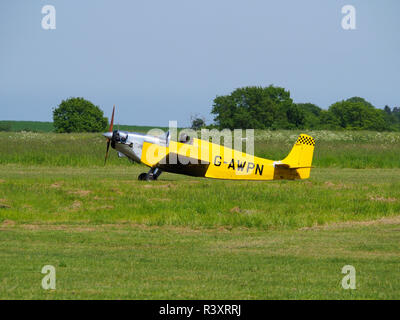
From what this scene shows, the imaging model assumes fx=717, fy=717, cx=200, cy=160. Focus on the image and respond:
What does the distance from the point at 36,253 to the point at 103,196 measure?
8.10m

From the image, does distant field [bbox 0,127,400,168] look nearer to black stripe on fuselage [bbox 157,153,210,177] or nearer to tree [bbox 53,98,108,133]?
black stripe on fuselage [bbox 157,153,210,177]

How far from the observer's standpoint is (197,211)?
2230cm

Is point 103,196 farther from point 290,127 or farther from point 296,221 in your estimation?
point 290,127

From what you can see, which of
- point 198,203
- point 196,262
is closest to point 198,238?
point 196,262

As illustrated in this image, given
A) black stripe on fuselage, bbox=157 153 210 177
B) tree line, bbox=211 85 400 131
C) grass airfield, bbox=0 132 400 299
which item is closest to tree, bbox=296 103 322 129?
tree line, bbox=211 85 400 131

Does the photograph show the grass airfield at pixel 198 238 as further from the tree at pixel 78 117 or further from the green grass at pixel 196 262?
the tree at pixel 78 117

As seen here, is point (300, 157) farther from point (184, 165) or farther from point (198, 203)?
point (198, 203)

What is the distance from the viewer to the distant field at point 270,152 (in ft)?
132

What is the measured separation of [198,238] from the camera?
18.2 metres

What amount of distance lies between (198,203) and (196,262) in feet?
27.3

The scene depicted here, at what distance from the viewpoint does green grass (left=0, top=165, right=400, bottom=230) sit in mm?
21422

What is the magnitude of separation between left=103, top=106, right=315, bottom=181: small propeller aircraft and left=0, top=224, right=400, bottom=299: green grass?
7.96 meters

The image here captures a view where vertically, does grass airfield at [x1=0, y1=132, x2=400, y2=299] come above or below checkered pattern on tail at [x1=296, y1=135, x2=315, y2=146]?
below

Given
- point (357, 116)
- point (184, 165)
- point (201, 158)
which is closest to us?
point (201, 158)
